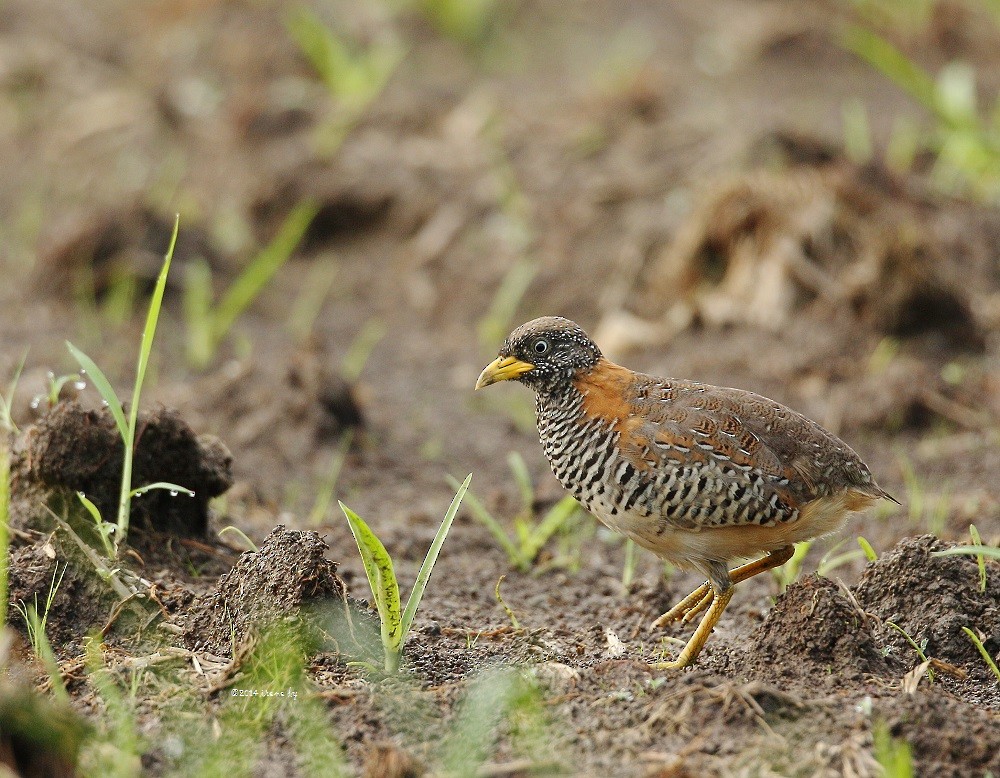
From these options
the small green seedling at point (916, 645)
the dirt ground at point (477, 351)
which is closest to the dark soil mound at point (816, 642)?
the dirt ground at point (477, 351)

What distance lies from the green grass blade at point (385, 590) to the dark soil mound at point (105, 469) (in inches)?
51.7

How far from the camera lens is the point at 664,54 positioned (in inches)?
499

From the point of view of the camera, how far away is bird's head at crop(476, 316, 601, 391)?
4949 millimetres

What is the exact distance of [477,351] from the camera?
29.4ft

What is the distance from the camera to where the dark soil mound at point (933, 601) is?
449 centimetres

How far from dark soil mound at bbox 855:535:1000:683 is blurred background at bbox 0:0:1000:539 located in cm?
135

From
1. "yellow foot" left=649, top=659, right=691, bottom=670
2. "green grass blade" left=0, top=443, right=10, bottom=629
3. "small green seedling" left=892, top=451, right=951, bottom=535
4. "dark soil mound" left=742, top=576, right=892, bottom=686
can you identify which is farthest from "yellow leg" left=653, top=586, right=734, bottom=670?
"green grass blade" left=0, top=443, right=10, bottom=629

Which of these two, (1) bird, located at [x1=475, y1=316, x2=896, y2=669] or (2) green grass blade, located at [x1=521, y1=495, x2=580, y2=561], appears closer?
(1) bird, located at [x1=475, y1=316, x2=896, y2=669]

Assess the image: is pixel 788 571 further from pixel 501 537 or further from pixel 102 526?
pixel 102 526

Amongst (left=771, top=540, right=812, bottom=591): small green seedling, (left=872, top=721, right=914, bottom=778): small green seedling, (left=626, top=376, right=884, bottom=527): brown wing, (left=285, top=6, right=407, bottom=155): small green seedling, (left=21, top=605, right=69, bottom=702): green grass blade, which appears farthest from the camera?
(left=285, top=6, right=407, bottom=155): small green seedling

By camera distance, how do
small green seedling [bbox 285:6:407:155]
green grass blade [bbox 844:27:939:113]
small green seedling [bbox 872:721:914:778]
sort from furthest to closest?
small green seedling [bbox 285:6:407:155] < green grass blade [bbox 844:27:939:113] < small green seedling [bbox 872:721:914:778]

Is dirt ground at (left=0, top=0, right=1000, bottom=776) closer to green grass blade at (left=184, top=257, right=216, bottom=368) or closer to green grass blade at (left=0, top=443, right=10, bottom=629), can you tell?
green grass blade at (left=184, top=257, right=216, bottom=368)

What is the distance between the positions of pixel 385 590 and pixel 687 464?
119cm

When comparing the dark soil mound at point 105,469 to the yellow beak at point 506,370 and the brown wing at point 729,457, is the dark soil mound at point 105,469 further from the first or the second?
the brown wing at point 729,457
